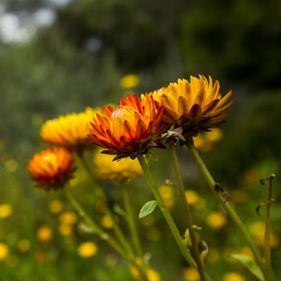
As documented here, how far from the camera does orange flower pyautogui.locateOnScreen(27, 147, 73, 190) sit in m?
1.13

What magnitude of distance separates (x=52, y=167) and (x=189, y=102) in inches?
18.3

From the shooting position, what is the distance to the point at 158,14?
10.4m

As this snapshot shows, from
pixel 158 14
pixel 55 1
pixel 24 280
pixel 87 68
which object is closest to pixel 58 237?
pixel 24 280

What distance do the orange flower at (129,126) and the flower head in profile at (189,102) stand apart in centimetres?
3

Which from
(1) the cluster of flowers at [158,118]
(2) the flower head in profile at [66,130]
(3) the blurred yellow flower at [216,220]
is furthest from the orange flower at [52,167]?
(3) the blurred yellow flower at [216,220]

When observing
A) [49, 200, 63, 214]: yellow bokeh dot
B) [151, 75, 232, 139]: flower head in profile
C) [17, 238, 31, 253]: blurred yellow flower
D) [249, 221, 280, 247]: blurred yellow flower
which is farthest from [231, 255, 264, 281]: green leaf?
[49, 200, 63, 214]: yellow bokeh dot

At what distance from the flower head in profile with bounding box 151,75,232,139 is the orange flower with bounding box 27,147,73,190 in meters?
0.43

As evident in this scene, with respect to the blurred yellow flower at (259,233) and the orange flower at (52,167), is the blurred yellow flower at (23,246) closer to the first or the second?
the blurred yellow flower at (259,233)

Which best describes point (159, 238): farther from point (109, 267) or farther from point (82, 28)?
point (82, 28)

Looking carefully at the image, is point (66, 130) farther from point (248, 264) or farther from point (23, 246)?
point (23, 246)

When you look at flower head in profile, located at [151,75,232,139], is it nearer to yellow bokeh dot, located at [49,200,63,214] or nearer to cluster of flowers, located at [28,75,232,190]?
cluster of flowers, located at [28,75,232,190]

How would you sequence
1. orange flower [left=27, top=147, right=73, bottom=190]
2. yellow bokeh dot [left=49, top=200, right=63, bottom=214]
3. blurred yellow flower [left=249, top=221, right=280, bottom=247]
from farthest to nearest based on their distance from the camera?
1. yellow bokeh dot [left=49, top=200, right=63, bottom=214]
2. blurred yellow flower [left=249, top=221, right=280, bottom=247]
3. orange flower [left=27, top=147, right=73, bottom=190]

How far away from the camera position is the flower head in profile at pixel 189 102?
2.45 feet

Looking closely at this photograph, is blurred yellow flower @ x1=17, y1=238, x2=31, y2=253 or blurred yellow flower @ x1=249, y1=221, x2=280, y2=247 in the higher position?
blurred yellow flower @ x1=17, y1=238, x2=31, y2=253
